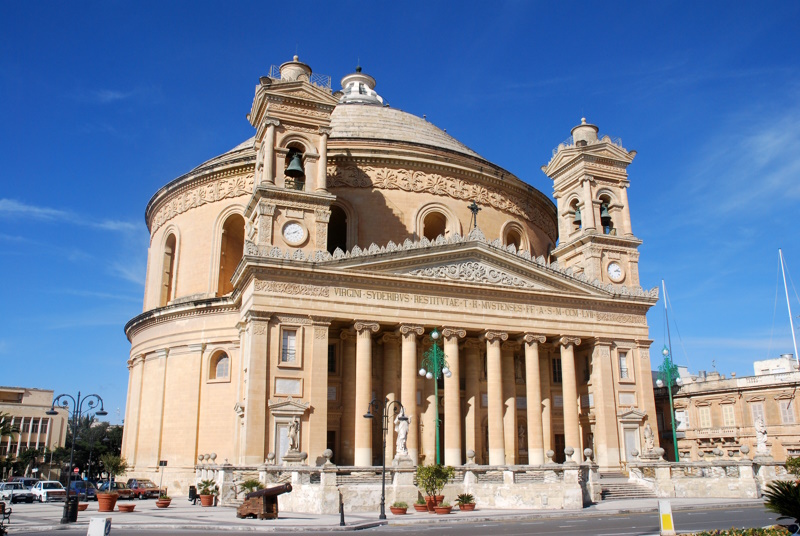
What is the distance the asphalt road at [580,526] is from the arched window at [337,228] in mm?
23181

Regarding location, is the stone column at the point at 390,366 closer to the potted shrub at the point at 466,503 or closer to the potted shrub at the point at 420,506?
the potted shrub at the point at 466,503

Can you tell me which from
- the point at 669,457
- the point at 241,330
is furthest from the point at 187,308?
the point at 669,457

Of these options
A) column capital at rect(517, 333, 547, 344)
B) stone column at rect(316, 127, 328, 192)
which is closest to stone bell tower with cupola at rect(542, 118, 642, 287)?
column capital at rect(517, 333, 547, 344)

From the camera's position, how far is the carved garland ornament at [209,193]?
44.4 meters

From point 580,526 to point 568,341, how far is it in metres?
18.7

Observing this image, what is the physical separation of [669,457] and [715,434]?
3.43 meters

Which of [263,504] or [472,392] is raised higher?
[472,392]

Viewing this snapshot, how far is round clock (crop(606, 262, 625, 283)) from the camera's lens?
141 feet

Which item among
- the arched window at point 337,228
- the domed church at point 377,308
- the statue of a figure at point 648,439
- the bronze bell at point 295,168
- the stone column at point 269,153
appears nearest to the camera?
the domed church at point 377,308

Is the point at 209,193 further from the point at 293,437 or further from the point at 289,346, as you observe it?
the point at 293,437

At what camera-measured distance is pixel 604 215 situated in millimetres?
44219

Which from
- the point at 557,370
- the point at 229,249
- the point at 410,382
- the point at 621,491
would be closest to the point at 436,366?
the point at 410,382

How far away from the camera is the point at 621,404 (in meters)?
39.0

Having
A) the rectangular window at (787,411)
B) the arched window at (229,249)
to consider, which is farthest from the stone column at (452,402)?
the rectangular window at (787,411)
